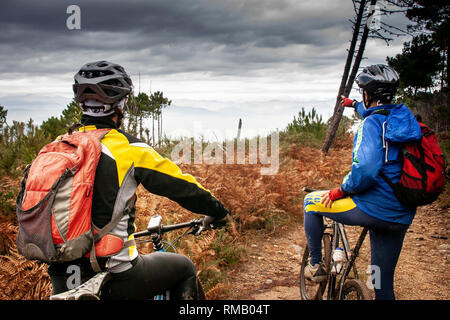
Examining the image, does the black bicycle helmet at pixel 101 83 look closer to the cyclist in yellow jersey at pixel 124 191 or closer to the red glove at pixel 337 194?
the cyclist in yellow jersey at pixel 124 191

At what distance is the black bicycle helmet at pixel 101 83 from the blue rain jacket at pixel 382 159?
6.22ft

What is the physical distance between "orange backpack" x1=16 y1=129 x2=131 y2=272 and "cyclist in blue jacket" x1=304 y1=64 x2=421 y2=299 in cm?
204

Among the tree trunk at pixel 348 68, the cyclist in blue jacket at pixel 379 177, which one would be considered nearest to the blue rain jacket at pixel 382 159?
the cyclist in blue jacket at pixel 379 177

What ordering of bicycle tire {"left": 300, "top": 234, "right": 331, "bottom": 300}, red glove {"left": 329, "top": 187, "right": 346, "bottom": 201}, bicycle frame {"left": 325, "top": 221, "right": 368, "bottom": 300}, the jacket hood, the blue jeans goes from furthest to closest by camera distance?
bicycle tire {"left": 300, "top": 234, "right": 331, "bottom": 300}, bicycle frame {"left": 325, "top": 221, "right": 368, "bottom": 300}, red glove {"left": 329, "top": 187, "right": 346, "bottom": 201}, the blue jeans, the jacket hood

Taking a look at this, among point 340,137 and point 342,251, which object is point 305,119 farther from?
point 342,251

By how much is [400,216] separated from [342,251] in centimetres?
99

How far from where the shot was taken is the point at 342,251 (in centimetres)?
374

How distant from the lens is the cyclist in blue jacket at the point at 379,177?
2836 mm

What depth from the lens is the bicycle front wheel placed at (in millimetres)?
3092

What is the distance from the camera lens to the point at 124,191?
2.12 metres

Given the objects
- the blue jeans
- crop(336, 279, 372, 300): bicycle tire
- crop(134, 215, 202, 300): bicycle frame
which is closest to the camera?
crop(134, 215, 202, 300): bicycle frame

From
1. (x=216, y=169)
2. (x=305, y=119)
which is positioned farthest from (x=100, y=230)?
(x=305, y=119)

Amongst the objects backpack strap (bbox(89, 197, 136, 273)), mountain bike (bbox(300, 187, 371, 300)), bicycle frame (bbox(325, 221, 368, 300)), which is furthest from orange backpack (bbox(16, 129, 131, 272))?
bicycle frame (bbox(325, 221, 368, 300))

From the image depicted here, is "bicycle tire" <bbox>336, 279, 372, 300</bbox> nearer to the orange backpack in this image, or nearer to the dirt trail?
the dirt trail
